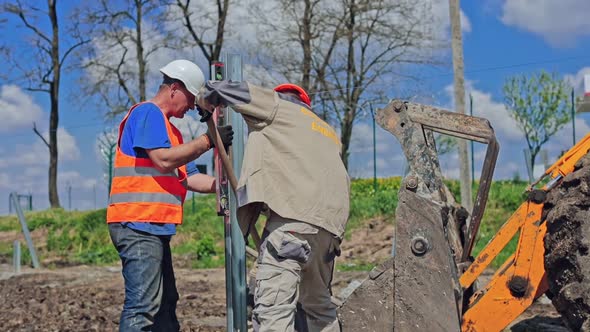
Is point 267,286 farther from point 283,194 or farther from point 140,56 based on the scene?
point 140,56

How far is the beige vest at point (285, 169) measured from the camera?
3.99 m

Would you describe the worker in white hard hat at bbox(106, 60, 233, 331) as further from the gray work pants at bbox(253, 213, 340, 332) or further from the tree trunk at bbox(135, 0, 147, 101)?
the tree trunk at bbox(135, 0, 147, 101)

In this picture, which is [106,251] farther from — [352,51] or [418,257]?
[418,257]

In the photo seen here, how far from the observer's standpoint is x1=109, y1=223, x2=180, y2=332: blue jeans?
4.27m

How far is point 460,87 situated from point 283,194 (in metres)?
10.7

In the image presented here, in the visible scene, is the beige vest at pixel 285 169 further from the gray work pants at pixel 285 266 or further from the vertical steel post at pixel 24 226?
the vertical steel post at pixel 24 226

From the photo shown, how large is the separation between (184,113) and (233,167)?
0.47 m

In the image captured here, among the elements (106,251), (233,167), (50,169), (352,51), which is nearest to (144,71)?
(50,169)

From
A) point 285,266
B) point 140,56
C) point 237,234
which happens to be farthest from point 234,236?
point 140,56

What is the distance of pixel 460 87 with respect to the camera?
14.1m

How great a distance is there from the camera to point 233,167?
16.1 feet

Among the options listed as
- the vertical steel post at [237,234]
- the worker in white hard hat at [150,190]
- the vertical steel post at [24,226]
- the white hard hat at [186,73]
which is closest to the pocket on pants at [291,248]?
the worker in white hard hat at [150,190]

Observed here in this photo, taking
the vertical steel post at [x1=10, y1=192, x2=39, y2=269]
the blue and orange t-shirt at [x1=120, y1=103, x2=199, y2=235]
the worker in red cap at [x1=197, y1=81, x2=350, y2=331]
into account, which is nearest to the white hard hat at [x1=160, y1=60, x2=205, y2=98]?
the blue and orange t-shirt at [x1=120, y1=103, x2=199, y2=235]

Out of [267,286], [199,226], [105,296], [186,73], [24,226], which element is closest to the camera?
[267,286]
